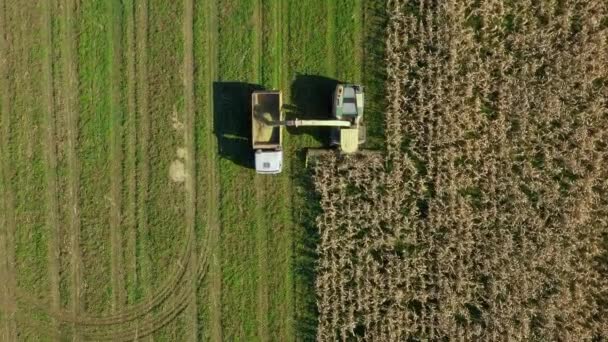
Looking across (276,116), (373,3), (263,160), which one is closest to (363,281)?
(263,160)

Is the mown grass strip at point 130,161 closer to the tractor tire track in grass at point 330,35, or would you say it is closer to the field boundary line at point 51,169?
the field boundary line at point 51,169

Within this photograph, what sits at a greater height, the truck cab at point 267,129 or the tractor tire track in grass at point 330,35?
the tractor tire track in grass at point 330,35

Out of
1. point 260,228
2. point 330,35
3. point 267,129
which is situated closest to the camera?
point 267,129

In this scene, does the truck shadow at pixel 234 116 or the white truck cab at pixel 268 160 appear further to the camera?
the truck shadow at pixel 234 116

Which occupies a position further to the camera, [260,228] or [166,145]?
[260,228]

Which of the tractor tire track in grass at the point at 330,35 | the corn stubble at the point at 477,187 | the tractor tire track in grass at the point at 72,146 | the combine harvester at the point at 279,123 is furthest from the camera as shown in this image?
the tractor tire track in grass at the point at 72,146

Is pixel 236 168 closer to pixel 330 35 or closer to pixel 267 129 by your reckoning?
pixel 267 129

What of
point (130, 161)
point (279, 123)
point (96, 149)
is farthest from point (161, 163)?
point (279, 123)

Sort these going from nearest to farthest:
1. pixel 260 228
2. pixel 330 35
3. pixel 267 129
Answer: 1. pixel 267 129
2. pixel 330 35
3. pixel 260 228

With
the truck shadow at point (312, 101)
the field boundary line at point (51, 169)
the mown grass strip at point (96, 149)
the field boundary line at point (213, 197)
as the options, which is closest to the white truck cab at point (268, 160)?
the truck shadow at point (312, 101)
